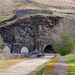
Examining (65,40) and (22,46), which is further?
(22,46)

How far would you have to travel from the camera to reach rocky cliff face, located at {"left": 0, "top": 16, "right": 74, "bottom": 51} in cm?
5995

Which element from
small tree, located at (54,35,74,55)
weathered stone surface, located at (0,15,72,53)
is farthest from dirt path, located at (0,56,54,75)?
weathered stone surface, located at (0,15,72,53)

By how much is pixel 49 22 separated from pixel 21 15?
10.9 metres

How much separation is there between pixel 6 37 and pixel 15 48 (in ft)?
17.1

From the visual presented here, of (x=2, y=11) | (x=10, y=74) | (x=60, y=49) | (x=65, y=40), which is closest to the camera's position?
(x=10, y=74)

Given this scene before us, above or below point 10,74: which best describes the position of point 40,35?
above

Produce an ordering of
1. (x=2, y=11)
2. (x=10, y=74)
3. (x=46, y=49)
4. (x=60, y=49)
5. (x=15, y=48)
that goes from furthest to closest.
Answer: (x=2, y=11)
(x=46, y=49)
(x=15, y=48)
(x=60, y=49)
(x=10, y=74)

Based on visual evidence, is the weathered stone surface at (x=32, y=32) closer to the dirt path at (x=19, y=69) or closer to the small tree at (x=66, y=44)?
the small tree at (x=66, y=44)

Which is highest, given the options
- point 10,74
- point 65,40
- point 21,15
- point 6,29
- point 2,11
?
point 2,11

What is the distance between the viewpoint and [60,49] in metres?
42.3

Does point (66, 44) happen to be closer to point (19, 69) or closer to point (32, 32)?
point (19, 69)

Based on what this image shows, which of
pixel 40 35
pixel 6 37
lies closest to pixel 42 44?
pixel 40 35

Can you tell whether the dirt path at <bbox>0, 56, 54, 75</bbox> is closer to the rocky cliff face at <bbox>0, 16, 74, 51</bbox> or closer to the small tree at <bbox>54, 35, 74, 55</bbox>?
the small tree at <bbox>54, 35, 74, 55</bbox>

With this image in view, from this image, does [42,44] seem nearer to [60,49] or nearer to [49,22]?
[49,22]
